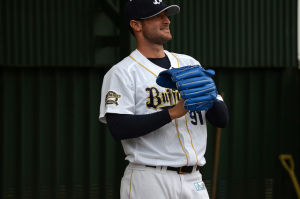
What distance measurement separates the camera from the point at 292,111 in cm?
584

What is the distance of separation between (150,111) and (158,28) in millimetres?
432

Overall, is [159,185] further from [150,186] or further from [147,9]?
[147,9]

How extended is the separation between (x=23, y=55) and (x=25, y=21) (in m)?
0.33

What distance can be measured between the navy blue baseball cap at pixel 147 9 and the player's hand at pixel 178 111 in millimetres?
515

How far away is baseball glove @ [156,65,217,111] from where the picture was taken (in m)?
2.51

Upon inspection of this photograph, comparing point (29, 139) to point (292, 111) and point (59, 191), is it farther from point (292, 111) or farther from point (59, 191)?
point (292, 111)

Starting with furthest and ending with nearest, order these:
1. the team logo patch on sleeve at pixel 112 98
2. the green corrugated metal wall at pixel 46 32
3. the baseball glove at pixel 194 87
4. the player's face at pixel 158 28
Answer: the green corrugated metal wall at pixel 46 32
the player's face at pixel 158 28
the team logo patch on sleeve at pixel 112 98
the baseball glove at pixel 194 87

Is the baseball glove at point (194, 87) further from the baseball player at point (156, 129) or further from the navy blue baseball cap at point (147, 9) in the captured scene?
the navy blue baseball cap at point (147, 9)

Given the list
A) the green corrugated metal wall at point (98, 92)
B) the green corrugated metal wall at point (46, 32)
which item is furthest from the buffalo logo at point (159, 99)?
the green corrugated metal wall at point (46, 32)

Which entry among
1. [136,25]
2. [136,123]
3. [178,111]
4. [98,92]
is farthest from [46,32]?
[178,111]

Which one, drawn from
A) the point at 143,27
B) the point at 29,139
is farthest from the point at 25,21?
the point at 143,27

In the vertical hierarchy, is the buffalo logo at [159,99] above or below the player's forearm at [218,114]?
above

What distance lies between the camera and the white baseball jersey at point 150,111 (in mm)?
2752

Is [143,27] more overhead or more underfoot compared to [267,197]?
more overhead
